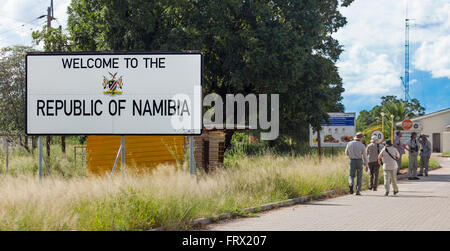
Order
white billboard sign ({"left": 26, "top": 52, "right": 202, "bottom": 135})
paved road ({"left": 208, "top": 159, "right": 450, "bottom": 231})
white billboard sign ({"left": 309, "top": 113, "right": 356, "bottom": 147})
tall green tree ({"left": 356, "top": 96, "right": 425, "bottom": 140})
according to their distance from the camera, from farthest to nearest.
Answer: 1. tall green tree ({"left": 356, "top": 96, "right": 425, "bottom": 140})
2. white billboard sign ({"left": 309, "top": 113, "right": 356, "bottom": 147})
3. white billboard sign ({"left": 26, "top": 52, "right": 202, "bottom": 135})
4. paved road ({"left": 208, "top": 159, "right": 450, "bottom": 231})

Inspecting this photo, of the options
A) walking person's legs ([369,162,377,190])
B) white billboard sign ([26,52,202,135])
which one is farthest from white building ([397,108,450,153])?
white billboard sign ([26,52,202,135])

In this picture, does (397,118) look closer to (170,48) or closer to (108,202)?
(170,48)

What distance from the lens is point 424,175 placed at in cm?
2634

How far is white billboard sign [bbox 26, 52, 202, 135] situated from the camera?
1512 cm

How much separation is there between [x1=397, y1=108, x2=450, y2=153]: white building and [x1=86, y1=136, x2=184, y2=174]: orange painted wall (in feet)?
164

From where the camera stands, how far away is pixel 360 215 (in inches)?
448

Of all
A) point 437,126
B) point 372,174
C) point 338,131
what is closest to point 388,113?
point 437,126

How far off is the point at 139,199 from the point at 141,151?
11.2m

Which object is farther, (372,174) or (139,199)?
(372,174)

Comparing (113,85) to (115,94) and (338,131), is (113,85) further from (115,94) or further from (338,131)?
(338,131)

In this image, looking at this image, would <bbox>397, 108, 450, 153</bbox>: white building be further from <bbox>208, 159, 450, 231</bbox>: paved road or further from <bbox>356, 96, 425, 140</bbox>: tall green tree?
<bbox>208, 159, 450, 231</bbox>: paved road

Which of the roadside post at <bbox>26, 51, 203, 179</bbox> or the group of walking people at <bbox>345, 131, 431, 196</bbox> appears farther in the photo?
the group of walking people at <bbox>345, 131, 431, 196</bbox>

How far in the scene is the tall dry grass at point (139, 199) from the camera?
346 inches
